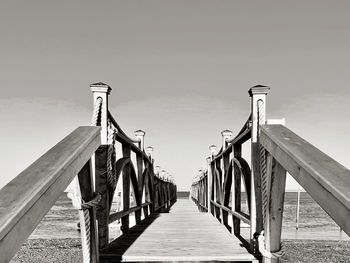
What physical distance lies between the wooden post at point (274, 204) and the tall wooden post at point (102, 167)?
1.38m

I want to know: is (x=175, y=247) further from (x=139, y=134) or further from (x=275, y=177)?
(x=139, y=134)

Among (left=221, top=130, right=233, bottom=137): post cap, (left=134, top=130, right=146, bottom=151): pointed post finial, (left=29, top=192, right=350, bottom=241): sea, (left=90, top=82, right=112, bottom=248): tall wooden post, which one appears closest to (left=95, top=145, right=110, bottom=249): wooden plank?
(left=90, top=82, right=112, bottom=248): tall wooden post

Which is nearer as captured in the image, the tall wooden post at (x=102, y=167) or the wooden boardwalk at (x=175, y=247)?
the wooden boardwalk at (x=175, y=247)

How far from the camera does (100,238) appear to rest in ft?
10.8

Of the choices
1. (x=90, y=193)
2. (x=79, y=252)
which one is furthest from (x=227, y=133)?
(x=79, y=252)

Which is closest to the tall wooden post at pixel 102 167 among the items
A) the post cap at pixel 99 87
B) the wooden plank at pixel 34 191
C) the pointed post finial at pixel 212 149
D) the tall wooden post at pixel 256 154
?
the post cap at pixel 99 87

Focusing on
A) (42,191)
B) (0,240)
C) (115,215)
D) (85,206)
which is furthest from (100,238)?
(0,240)

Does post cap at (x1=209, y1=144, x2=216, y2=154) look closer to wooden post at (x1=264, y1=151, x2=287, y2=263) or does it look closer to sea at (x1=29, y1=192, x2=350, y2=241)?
sea at (x1=29, y1=192, x2=350, y2=241)

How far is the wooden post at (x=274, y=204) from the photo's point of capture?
8.38ft

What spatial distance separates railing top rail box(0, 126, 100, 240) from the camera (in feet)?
4.67

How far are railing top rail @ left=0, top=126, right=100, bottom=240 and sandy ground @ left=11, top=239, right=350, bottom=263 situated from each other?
34.5 feet

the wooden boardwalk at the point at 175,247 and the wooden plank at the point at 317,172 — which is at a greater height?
the wooden plank at the point at 317,172

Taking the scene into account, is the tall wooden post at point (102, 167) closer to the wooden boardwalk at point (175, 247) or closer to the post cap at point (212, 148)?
the wooden boardwalk at point (175, 247)

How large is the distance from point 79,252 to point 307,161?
13161 millimetres
